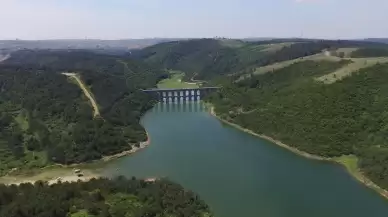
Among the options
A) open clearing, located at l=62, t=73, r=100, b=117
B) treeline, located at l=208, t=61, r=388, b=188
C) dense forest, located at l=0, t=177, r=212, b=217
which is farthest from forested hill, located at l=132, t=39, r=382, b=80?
dense forest, located at l=0, t=177, r=212, b=217

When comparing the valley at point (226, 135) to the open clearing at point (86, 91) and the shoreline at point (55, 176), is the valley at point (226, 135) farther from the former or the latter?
the open clearing at point (86, 91)

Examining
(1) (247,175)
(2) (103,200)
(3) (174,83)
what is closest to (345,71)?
(1) (247,175)

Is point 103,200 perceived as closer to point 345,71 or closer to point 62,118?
point 62,118

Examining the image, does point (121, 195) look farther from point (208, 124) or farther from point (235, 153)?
point (208, 124)

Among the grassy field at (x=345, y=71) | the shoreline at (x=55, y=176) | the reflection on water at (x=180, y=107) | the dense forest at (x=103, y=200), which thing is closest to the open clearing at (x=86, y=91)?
the reflection on water at (x=180, y=107)

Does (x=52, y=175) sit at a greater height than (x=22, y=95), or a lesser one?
lesser

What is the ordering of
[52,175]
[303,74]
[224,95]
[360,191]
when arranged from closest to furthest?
1. [360,191]
2. [52,175]
3. [303,74]
4. [224,95]

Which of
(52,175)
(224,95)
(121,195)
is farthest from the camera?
(224,95)

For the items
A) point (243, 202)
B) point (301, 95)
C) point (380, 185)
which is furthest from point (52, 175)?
point (301, 95)
